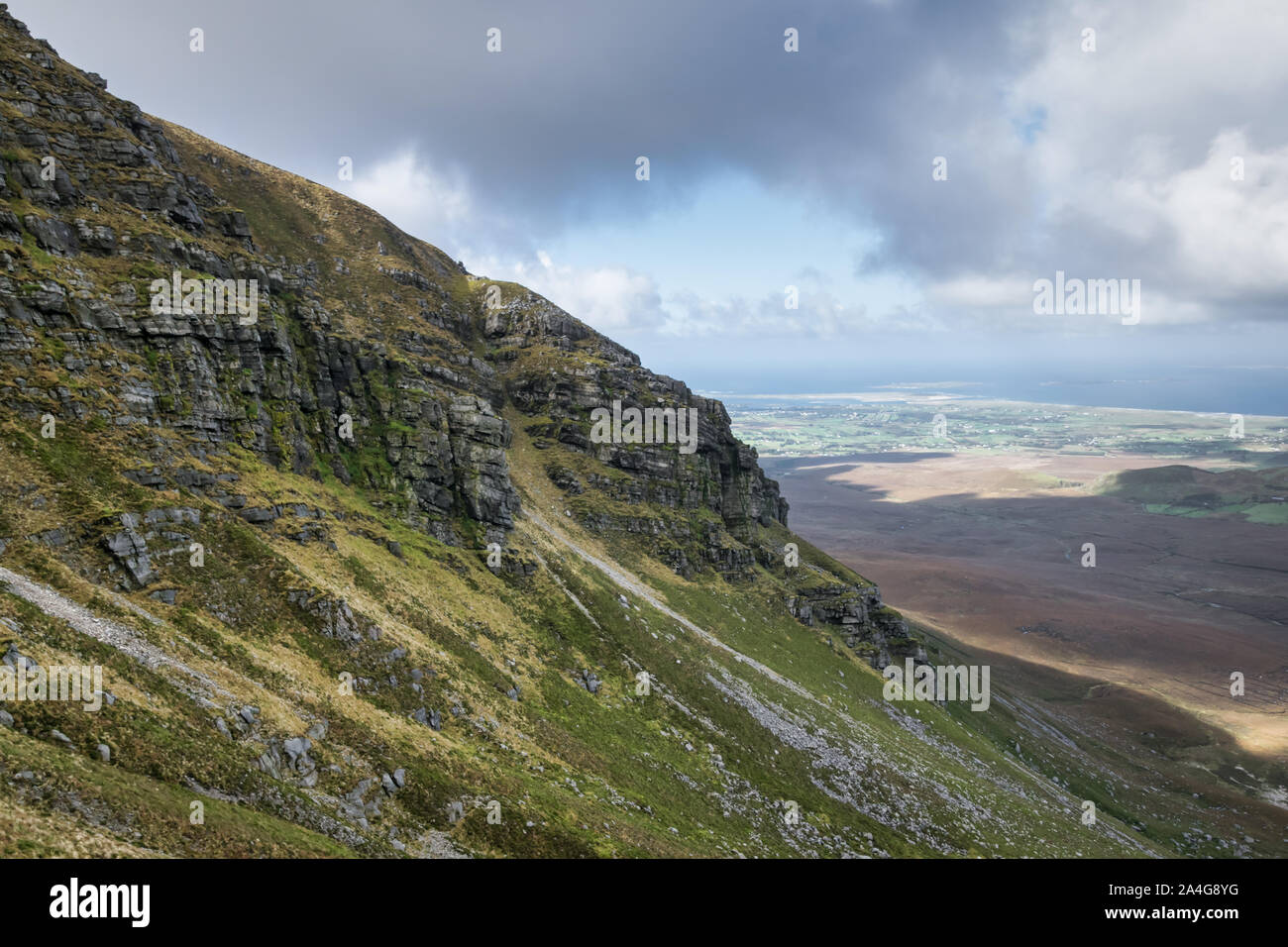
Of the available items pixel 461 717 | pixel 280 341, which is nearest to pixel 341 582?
pixel 461 717

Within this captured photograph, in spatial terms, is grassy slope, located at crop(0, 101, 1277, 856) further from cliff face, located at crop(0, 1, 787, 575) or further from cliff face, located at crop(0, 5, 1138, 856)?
cliff face, located at crop(0, 1, 787, 575)

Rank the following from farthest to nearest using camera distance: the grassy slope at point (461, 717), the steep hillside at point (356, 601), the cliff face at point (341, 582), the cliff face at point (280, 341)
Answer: the cliff face at point (280, 341) → the cliff face at point (341, 582) → the steep hillside at point (356, 601) → the grassy slope at point (461, 717)

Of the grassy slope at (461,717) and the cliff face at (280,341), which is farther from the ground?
the cliff face at (280,341)

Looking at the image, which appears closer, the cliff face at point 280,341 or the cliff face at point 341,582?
the cliff face at point 341,582

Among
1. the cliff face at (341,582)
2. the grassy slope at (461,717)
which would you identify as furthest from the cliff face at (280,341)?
the grassy slope at (461,717)

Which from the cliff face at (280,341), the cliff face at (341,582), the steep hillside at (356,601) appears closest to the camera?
the steep hillside at (356,601)

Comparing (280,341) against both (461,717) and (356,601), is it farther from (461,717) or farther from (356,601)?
(461,717)

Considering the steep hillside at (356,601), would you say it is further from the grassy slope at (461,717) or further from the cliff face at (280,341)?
the cliff face at (280,341)

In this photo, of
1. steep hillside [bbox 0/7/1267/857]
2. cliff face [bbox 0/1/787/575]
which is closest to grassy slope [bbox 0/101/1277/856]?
steep hillside [bbox 0/7/1267/857]

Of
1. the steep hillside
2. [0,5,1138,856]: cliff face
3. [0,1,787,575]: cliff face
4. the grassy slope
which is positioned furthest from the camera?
[0,1,787,575]: cliff face
